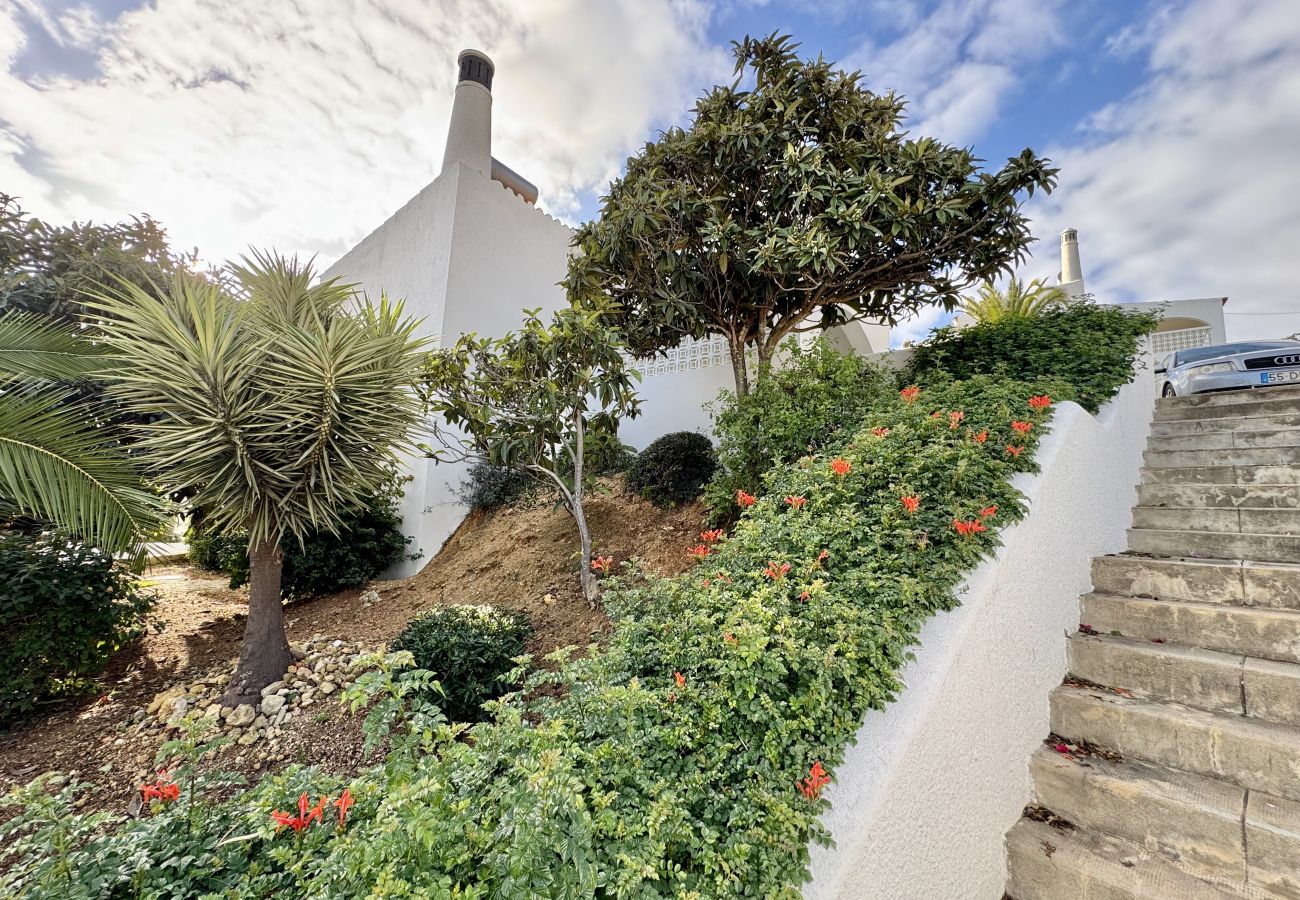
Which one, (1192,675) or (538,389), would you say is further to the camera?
(538,389)

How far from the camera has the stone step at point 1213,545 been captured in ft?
9.06

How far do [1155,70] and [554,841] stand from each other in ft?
24.0

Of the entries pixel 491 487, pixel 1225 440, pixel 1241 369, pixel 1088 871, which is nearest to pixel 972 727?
pixel 1088 871

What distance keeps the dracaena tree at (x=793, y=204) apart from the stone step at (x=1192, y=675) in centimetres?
318

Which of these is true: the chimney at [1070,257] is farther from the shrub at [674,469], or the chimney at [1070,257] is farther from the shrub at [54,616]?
the shrub at [54,616]

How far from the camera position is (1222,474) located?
3.46 metres

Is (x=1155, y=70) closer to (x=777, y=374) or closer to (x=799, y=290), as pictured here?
(x=799, y=290)

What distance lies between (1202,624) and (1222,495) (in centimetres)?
158

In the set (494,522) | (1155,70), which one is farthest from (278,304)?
(1155,70)

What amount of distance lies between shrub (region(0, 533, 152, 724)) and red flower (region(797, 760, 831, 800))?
497 centimetres

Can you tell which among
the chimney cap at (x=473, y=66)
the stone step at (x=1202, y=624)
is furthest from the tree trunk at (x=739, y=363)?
the chimney cap at (x=473, y=66)

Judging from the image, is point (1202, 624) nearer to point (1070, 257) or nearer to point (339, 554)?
point (339, 554)

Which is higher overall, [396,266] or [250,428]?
[396,266]

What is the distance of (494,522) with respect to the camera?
668 cm
